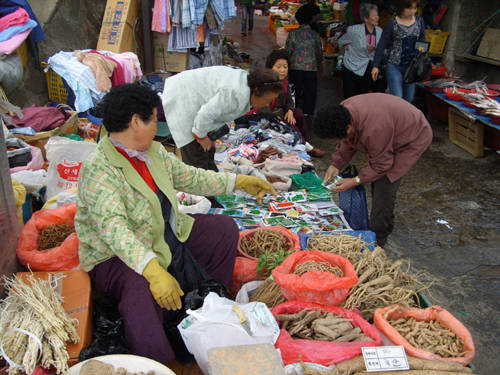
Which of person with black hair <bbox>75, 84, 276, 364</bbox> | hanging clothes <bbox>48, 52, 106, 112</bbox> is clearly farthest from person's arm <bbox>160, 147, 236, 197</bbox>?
hanging clothes <bbox>48, 52, 106, 112</bbox>

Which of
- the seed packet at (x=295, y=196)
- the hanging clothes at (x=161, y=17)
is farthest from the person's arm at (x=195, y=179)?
the hanging clothes at (x=161, y=17)

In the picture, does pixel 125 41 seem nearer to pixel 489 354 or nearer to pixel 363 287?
pixel 363 287

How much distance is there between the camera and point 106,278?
6.74 ft

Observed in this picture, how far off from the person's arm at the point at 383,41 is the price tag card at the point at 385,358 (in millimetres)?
4677

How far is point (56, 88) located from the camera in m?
5.32

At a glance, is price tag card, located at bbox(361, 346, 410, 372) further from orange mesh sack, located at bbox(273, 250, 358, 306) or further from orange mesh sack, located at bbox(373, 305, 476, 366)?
orange mesh sack, located at bbox(273, 250, 358, 306)

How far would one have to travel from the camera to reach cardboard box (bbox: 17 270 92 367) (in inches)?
72.4

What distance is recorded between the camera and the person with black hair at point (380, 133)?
2.90m

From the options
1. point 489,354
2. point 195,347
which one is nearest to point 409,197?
point 489,354

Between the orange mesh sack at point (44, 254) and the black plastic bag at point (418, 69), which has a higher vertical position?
the black plastic bag at point (418, 69)

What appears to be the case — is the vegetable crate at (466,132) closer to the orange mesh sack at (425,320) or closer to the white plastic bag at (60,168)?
the orange mesh sack at (425,320)

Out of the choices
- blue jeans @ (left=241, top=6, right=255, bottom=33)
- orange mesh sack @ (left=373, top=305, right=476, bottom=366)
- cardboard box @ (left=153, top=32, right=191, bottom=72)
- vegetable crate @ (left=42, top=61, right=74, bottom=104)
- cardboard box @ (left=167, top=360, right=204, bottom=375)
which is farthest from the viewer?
blue jeans @ (left=241, top=6, right=255, bottom=33)

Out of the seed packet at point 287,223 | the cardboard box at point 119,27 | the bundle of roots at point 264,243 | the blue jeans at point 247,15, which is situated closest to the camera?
the bundle of roots at point 264,243

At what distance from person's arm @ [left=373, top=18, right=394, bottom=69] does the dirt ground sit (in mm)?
1382
